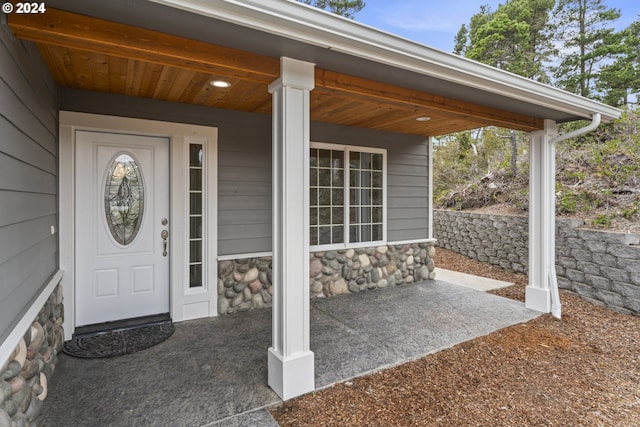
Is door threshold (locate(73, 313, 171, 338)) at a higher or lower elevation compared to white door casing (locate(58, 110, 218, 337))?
lower

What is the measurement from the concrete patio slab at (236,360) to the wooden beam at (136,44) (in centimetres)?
220

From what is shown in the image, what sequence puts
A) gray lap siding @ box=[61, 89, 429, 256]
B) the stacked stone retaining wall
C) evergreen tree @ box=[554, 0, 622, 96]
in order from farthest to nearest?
evergreen tree @ box=[554, 0, 622, 96]
the stacked stone retaining wall
gray lap siding @ box=[61, 89, 429, 256]

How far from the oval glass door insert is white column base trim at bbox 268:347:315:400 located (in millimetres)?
2154

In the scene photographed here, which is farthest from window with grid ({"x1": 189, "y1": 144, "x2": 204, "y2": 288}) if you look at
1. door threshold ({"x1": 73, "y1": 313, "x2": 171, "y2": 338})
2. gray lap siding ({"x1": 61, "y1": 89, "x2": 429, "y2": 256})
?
door threshold ({"x1": 73, "y1": 313, "x2": 171, "y2": 338})

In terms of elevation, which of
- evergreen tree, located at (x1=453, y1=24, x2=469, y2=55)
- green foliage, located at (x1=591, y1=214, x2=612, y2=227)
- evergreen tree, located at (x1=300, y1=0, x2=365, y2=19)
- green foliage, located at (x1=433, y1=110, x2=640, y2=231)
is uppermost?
evergreen tree, located at (x1=300, y1=0, x2=365, y2=19)

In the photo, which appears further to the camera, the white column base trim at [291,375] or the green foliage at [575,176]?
the green foliage at [575,176]

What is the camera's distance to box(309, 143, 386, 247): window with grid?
4766 millimetres

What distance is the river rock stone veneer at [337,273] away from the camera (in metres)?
4.00

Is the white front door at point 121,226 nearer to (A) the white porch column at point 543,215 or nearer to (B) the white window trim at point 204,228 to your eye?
(B) the white window trim at point 204,228

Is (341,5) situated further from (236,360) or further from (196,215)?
(236,360)

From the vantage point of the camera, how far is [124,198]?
3.55 m

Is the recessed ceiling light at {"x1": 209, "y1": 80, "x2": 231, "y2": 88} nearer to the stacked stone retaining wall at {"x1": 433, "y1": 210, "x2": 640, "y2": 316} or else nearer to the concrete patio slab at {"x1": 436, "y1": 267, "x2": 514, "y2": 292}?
the concrete patio slab at {"x1": 436, "y1": 267, "x2": 514, "y2": 292}

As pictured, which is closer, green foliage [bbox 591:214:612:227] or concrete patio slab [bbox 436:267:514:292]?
green foliage [bbox 591:214:612:227]

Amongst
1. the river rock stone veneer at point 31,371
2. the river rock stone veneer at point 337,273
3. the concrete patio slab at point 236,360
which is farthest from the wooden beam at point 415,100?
the river rock stone veneer at point 31,371
